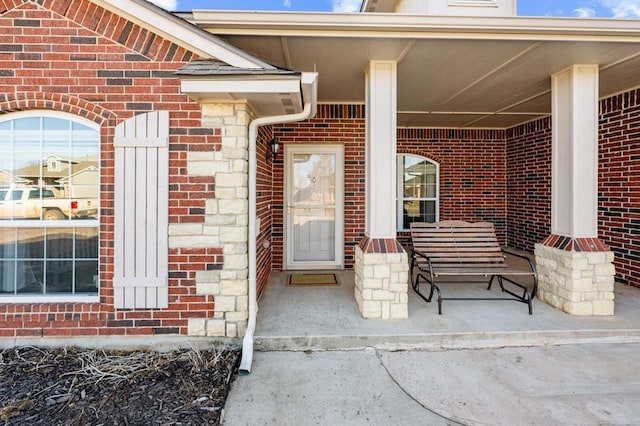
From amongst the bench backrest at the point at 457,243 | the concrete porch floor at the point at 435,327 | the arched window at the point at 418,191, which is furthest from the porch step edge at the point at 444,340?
the arched window at the point at 418,191

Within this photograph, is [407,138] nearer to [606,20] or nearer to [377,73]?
[377,73]

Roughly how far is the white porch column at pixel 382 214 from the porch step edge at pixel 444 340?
41 cm

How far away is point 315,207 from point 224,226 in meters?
2.70

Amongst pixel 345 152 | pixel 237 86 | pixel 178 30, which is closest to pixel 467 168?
pixel 345 152

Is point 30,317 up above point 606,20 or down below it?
below

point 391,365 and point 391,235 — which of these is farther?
point 391,235

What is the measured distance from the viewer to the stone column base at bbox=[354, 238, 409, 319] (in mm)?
3559

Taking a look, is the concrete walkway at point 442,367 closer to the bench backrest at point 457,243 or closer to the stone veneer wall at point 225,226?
the stone veneer wall at point 225,226

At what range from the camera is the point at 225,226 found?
322 cm

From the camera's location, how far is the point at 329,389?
2.57 m

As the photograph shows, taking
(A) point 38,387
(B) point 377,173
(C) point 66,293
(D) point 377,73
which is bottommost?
(A) point 38,387

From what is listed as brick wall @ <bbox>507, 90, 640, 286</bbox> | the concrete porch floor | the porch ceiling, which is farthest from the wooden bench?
the porch ceiling

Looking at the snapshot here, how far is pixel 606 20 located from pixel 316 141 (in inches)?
147

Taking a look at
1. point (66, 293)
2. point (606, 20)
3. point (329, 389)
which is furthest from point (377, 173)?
point (66, 293)
